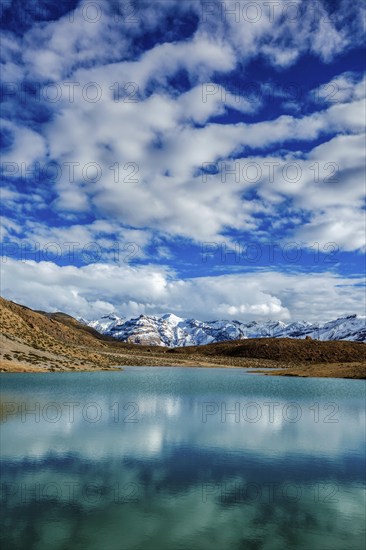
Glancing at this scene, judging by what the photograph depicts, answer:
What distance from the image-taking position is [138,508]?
608 inches

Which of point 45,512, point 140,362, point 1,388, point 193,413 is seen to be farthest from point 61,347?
point 45,512

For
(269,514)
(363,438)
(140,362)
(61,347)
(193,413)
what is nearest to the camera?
(269,514)

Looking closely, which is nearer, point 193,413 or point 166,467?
point 166,467

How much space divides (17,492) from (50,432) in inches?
433

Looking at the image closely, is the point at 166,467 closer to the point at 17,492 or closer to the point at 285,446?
the point at 17,492

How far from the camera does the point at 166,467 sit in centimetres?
2077

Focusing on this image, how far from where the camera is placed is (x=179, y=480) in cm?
1881

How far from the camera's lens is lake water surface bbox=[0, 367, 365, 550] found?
13359 mm

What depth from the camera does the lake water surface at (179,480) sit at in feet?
43.8

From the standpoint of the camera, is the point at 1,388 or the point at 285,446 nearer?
the point at 285,446

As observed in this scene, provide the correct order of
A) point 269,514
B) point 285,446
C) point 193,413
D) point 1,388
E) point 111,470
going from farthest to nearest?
1. point 1,388
2. point 193,413
3. point 285,446
4. point 111,470
5. point 269,514

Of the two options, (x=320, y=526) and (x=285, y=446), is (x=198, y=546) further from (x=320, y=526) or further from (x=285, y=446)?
(x=285, y=446)

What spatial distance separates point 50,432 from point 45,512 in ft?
42.8

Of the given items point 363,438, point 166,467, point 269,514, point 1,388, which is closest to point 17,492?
point 166,467
